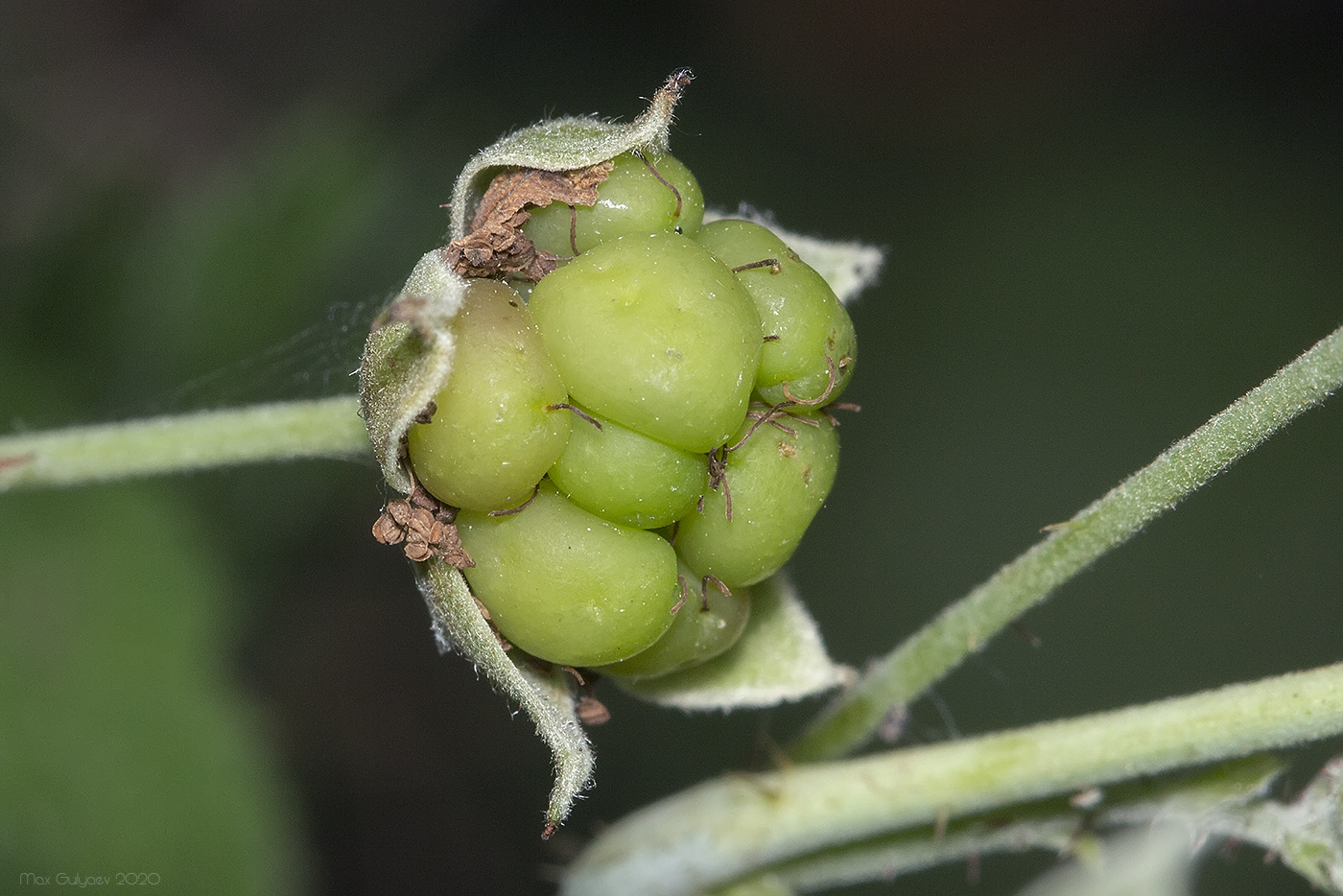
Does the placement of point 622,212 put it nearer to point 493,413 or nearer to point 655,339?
point 655,339

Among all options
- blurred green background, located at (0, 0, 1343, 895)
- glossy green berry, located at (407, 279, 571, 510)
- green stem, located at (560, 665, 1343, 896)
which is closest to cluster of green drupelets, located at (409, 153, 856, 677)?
glossy green berry, located at (407, 279, 571, 510)

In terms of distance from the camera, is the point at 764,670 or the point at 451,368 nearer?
the point at 451,368

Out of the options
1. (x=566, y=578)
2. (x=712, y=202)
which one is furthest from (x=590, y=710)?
(x=712, y=202)

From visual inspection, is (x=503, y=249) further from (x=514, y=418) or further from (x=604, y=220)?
(x=514, y=418)

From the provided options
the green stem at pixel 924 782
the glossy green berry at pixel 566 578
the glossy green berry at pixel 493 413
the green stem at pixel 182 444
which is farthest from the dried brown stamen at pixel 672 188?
the green stem at pixel 924 782

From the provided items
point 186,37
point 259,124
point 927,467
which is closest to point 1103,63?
point 927,467

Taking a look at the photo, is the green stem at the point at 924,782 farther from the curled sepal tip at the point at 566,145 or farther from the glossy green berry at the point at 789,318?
the curled sepal tip at the point at 566,145
